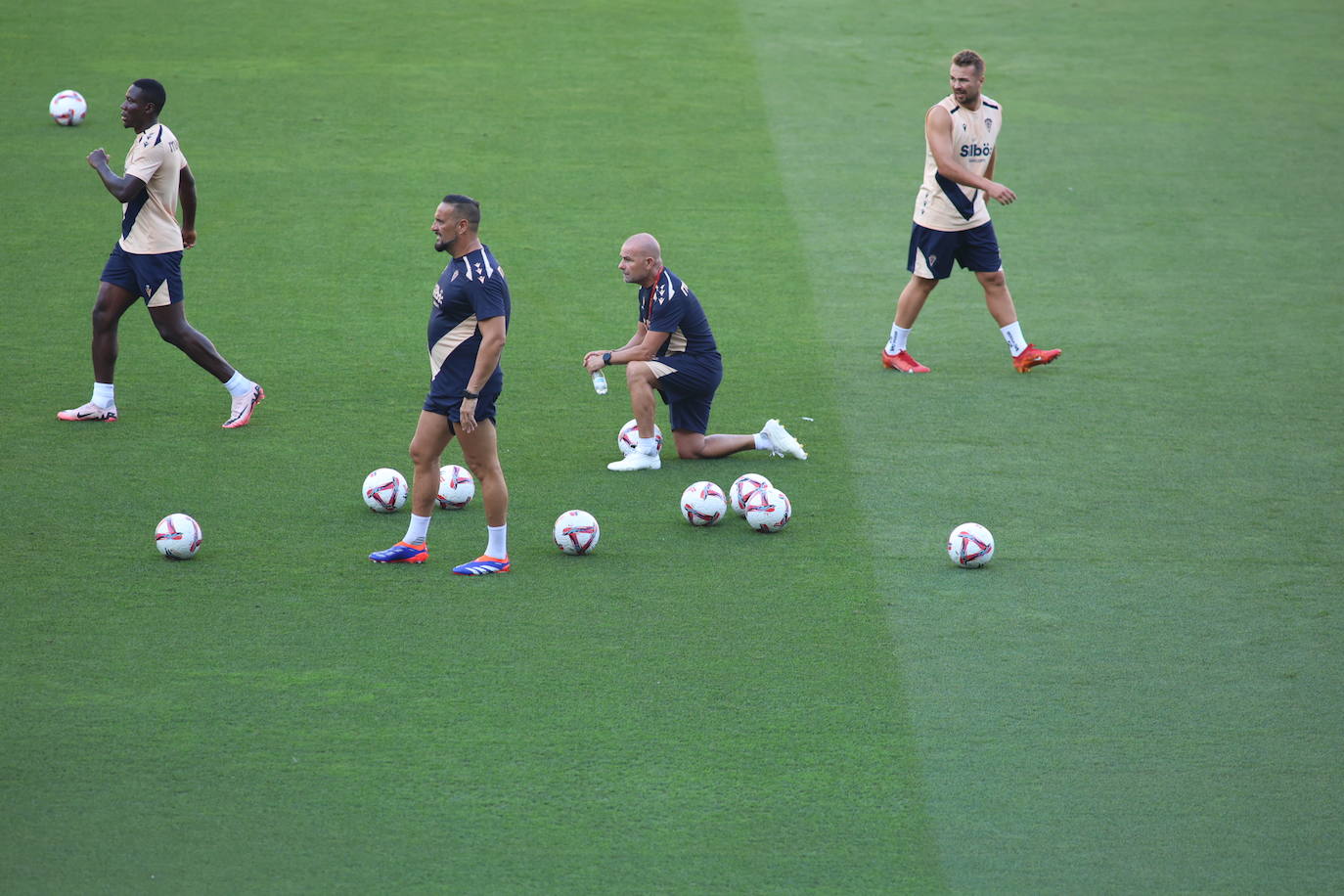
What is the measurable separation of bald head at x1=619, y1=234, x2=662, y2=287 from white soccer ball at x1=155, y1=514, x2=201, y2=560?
318 cm

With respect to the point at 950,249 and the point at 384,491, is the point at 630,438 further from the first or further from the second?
the point at 950,249

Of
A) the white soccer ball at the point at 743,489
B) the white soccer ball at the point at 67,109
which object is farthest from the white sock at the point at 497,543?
the white soccer ball at the point at 67,109

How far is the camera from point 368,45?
68.8 ft

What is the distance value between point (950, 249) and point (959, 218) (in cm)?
27

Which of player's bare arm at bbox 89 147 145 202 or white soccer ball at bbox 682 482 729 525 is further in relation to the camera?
player's bare arm at bbox 89 147 145 202

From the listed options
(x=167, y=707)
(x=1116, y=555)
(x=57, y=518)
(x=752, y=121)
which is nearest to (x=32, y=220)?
(x=57, y=518)

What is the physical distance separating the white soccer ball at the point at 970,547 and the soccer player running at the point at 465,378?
2582 mm

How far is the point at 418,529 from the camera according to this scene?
8797mm

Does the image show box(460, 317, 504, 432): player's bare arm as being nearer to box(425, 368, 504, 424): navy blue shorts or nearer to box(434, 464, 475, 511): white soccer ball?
box(425, 368, 504, 424): navy blue shorts

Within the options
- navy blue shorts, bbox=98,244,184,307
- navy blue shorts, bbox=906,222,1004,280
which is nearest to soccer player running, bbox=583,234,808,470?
navy blue shorts, bbox=906,222,1004,280

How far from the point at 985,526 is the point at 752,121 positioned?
1050 cm

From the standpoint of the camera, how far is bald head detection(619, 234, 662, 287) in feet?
33.1

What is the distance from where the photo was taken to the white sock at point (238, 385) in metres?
11.0

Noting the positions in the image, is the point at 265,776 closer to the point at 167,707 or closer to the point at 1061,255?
the point at 167,707
